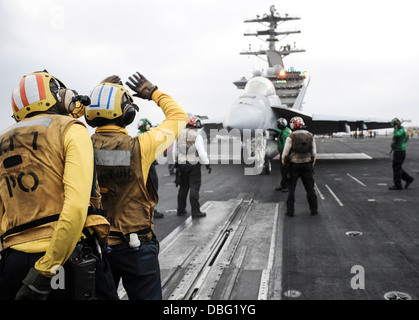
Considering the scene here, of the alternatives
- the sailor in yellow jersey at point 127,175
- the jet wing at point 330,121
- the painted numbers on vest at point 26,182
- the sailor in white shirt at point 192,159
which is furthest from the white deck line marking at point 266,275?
the jet wing at point 330,121

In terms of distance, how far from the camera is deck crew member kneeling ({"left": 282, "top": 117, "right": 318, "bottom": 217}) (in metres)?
7.37

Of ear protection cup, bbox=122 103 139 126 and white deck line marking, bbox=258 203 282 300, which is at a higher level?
ear protection cup, bbox=122 103 139 126

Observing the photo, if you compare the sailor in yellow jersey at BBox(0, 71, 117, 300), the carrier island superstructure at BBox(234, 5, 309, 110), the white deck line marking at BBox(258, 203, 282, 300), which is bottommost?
the white deck line marking at BBox(258, 203, 282, 300)

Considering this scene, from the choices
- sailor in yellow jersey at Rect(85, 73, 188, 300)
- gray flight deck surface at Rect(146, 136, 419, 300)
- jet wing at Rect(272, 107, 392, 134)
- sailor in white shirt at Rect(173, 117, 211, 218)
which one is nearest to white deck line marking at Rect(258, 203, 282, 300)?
gray flight deck surface at Rect(146, 136, 419, 300)

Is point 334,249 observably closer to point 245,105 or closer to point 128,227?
point 128,227

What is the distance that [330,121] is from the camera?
19891 millimetres

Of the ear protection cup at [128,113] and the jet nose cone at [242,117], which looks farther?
Result: the jet nose cone at [242,117]

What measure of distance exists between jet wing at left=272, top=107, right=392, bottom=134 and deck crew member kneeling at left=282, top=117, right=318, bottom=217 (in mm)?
8935

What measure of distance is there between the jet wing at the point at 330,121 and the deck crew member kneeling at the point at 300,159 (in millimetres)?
8935

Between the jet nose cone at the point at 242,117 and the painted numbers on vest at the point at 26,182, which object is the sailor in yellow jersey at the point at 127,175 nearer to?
the painted numbers on vest at the point at 26,182

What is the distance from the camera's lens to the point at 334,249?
5254 mm

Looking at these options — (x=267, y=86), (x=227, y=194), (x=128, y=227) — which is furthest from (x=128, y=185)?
(x=267, y=86)

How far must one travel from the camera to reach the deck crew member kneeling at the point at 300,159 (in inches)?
290

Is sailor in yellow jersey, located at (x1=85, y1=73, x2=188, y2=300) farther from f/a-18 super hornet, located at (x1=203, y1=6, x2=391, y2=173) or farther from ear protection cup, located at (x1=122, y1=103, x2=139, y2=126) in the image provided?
f/a-18 super hornet, located at (x1=203, y1=6, x2=391, y2=173)
